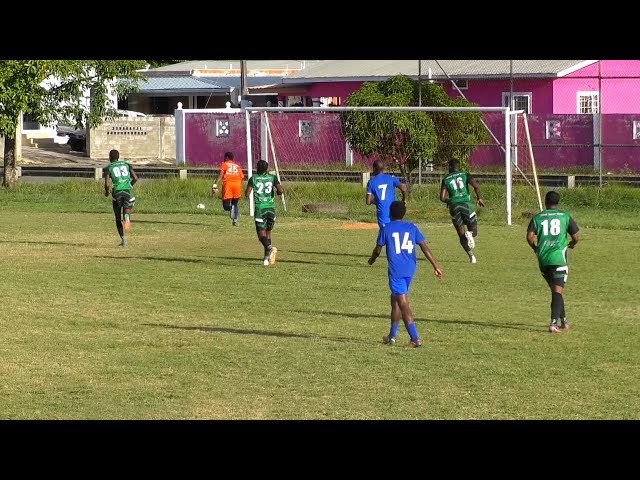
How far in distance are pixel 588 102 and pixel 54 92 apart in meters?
20.3

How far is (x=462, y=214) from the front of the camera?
842 inches

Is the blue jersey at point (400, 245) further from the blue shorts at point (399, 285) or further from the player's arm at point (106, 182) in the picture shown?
the player's arm at point (106, 182)

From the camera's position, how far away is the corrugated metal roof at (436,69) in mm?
44281

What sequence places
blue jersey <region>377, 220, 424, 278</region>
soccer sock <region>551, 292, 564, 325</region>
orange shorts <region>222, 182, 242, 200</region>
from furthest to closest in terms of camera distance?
orange shorts <region>222, 182, 242, 200</region>
soccer sock <region>551, 292, 564, 325</region>
blue jersey <region>377, 220, 424, 278</region>

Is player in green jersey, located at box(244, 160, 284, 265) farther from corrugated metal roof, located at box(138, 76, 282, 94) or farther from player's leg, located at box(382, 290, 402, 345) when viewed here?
corrugated metal roof, located at box(138, 76, 282, 94)

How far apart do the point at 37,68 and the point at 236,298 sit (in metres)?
19.6

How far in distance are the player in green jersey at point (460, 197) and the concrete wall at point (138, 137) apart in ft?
114

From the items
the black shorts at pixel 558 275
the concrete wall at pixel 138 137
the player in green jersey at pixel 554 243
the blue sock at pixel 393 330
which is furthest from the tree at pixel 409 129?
the concrete wall at pixel 138 137

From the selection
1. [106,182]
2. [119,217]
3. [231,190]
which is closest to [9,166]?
[231,190]

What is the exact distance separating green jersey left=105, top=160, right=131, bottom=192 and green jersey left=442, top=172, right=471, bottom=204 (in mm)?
6280

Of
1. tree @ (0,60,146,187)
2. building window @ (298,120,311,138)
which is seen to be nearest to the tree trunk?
tree @ (0,60,146,187)

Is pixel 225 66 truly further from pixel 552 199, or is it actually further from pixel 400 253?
pixel 400 253

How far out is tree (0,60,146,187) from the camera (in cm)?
3559

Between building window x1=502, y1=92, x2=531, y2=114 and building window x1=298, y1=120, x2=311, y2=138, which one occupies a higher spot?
building window x1=502, y1=92, x2=531, y2=114
